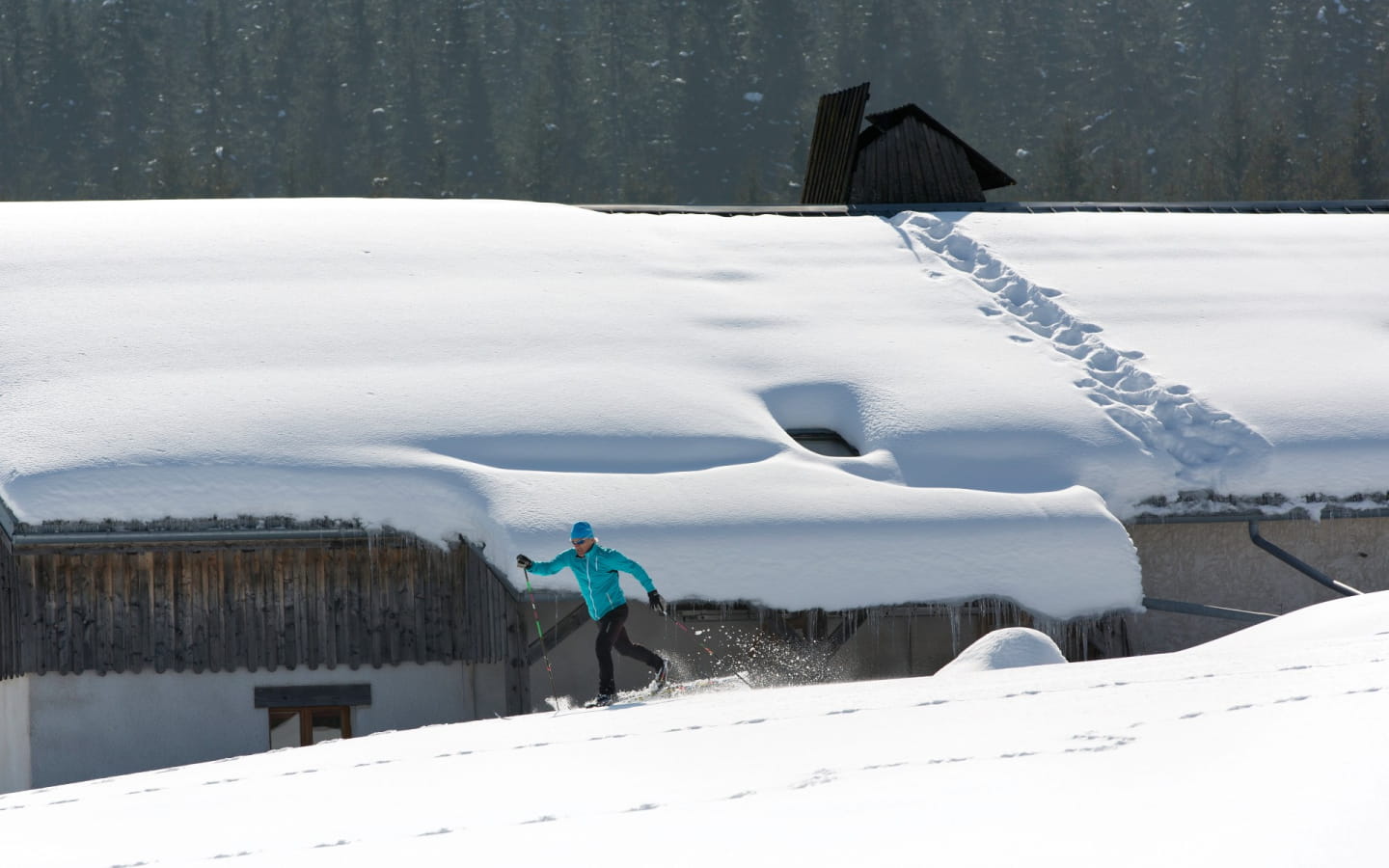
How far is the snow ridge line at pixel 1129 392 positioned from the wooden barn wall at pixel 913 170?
20.0ft

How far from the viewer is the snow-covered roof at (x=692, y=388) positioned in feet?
35.7

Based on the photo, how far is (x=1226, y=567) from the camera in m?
12.7

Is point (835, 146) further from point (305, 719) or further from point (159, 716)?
point (159, 716)

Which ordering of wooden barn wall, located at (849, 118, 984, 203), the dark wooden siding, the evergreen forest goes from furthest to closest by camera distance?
the evergreen forest
the dark wooden siding
wooden barn wall, located at (849, 118, 984, 203)

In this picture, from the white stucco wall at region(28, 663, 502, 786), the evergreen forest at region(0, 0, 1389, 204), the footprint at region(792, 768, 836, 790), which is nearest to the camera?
the footprint at region(792, 768, 836, 790)

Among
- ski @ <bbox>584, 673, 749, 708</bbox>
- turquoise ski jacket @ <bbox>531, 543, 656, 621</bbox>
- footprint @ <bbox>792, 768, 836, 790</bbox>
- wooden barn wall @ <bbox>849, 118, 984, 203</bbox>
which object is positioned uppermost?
wooden barn wall @ <bbox>849, 118, 984, 203</bbox>

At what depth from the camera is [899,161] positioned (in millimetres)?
22891

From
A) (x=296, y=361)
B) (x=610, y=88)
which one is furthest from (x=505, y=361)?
(x=610, y=88)

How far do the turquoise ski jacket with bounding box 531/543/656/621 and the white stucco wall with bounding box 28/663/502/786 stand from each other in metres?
2.59

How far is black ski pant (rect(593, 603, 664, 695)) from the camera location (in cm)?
939

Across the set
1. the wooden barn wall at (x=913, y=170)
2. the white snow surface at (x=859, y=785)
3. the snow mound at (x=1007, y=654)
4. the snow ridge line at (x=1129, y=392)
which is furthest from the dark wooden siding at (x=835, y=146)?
the white snow surface at (x=859, y=785)

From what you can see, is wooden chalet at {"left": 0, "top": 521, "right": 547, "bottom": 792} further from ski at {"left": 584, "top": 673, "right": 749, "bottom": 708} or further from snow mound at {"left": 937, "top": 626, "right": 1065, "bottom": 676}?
snow mound at {"left": 937, "top": 626, "right": 1065, "bottom": 676}

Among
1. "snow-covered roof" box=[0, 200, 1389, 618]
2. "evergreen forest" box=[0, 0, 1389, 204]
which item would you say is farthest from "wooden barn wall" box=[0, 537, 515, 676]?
"evergreen forest" box=[0, 0, 1389, 204]

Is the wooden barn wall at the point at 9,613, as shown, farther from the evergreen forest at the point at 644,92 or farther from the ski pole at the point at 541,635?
the evergreen forest at the point at 644,92
